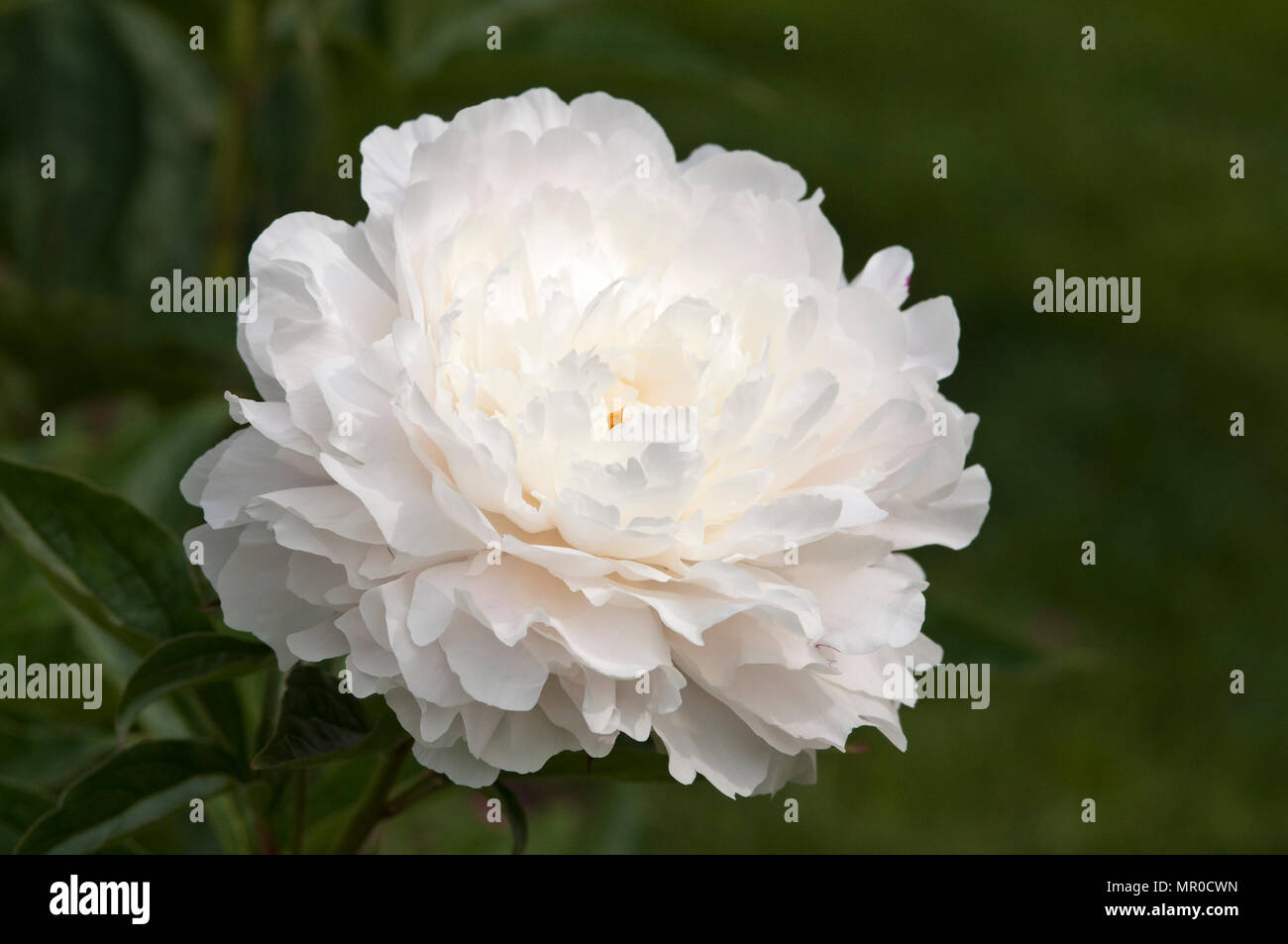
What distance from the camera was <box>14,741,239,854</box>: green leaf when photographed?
90 cm

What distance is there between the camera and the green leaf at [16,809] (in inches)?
43.1

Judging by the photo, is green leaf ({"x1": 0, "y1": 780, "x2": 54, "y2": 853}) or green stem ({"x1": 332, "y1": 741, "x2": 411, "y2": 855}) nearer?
green stem ({"x1": 332, "y1": 741, "x2": 411, "y2": 855})

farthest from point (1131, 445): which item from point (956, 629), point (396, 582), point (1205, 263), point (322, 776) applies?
point (396, 582)

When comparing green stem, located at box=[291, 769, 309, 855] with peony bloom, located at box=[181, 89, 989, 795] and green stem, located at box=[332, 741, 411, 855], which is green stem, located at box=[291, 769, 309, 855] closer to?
green stem, located at box=[332, 741, 411, 855]

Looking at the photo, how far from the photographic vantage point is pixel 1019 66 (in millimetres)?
4656

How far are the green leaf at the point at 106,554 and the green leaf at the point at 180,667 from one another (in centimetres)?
9

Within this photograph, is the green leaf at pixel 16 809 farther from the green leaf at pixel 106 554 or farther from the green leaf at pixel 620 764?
the green leaf at pixel 620 764

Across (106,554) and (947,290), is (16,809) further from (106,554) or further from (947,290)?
(947,290)

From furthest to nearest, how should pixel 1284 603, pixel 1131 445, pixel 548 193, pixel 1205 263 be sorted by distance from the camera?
pixel 1205 263 < pixel 1131 445 < pixel 1284 603 < pixel 548 193

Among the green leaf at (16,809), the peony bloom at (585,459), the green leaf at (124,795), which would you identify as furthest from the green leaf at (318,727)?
the green leaf at (16,809)

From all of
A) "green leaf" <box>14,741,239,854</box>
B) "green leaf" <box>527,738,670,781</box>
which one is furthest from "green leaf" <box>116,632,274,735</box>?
"green leaf" <box>527,738,670,781</box>

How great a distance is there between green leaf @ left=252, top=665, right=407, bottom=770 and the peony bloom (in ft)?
0.10

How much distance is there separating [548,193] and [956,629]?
602mm
